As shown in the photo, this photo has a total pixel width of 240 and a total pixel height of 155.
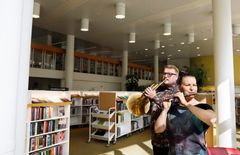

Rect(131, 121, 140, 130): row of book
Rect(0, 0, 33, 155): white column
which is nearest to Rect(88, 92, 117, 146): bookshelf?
Rect(131, 121, 140, 130): row of book

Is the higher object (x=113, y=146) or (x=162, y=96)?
(x=162, y=96)

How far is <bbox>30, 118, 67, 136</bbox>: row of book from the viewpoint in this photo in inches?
156

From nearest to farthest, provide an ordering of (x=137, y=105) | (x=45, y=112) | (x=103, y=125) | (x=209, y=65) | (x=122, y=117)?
(x=137, y=105) → (x=45, y=112) → (x=103, y=125) → (x=122, y=117) → (x=209, y=65)

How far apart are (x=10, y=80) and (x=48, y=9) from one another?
6.29 m

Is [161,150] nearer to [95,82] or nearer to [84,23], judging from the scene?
[84,23]

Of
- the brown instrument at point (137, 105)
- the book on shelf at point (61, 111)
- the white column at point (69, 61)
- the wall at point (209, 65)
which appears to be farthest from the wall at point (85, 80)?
the brown instrument at point (137, 105)

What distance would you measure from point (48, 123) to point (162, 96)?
3.37 meters

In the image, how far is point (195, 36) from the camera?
30.5 feet

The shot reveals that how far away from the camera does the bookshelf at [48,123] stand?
155 inches

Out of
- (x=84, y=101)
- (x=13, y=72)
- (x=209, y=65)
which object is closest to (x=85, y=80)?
(x=84, y=101)

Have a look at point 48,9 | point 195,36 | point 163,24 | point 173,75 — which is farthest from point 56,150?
point 195,36

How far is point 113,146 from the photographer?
5586 millimetres

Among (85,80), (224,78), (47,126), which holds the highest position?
(85,80)

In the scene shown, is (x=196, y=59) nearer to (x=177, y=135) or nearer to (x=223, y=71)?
(x=223, y=71)
